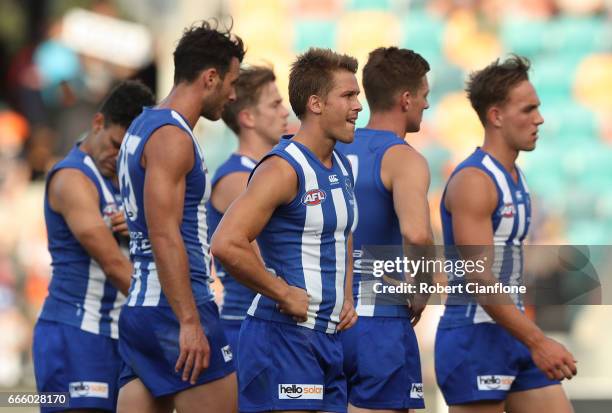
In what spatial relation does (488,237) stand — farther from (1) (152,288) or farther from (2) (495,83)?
(1) (152,288)

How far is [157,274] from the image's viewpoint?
573 centimetres

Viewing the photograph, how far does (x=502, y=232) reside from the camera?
6594mm

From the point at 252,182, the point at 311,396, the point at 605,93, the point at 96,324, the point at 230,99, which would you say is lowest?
the point at 311,396

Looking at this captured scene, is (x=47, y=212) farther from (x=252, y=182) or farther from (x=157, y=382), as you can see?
(x=252, y=182)

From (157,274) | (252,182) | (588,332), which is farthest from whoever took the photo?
(588,332)

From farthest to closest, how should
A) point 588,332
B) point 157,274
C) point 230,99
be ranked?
1. point 588,332
2. point 230,99
3. point 157,274

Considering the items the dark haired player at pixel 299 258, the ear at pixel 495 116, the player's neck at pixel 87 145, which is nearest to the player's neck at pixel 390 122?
the ear at pixel 495 116

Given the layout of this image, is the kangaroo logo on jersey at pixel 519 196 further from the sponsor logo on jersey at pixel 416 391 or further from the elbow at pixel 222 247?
the elbow at pixel 222 247

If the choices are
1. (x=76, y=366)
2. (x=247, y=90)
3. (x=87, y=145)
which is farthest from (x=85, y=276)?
(x=247, y=90)

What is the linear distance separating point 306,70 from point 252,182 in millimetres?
646

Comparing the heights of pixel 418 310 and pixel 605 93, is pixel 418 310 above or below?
below

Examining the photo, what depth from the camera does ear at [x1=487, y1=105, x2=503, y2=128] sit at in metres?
6.95

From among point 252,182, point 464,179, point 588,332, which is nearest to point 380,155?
point 464,179

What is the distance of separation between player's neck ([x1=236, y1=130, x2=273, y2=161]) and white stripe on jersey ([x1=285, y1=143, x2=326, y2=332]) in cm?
221
